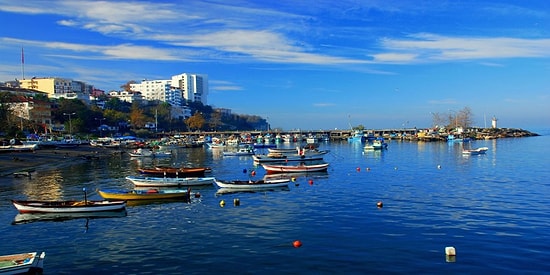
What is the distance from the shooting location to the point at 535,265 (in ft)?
64.6

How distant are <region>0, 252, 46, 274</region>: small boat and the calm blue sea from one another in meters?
0.99

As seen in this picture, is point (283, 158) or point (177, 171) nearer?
point (177, 171)

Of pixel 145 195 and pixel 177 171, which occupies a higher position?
pixel 177 171

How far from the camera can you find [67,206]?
30656mm

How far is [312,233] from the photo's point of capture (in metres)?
25.5

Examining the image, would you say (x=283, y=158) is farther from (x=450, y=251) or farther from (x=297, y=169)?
(x=450, y=251)

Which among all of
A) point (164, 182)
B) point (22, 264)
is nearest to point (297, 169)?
point (164, 182)

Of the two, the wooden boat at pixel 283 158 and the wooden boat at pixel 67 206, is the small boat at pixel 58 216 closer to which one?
the wooden boat at pixel 67 206

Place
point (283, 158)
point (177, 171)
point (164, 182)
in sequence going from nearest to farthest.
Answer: point (164, 182) → point (177, 171) → point (283, 158)

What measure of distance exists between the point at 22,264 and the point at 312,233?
14970 millimetres

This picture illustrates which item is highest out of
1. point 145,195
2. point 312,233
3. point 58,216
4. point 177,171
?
point 177,171

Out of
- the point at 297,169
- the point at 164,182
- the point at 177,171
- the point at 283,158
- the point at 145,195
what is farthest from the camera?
the point at 283,158

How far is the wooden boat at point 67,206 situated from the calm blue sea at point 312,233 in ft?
3.63

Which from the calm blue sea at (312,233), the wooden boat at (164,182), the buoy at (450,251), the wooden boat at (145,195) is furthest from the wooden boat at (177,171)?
the buoy at (450,251)
